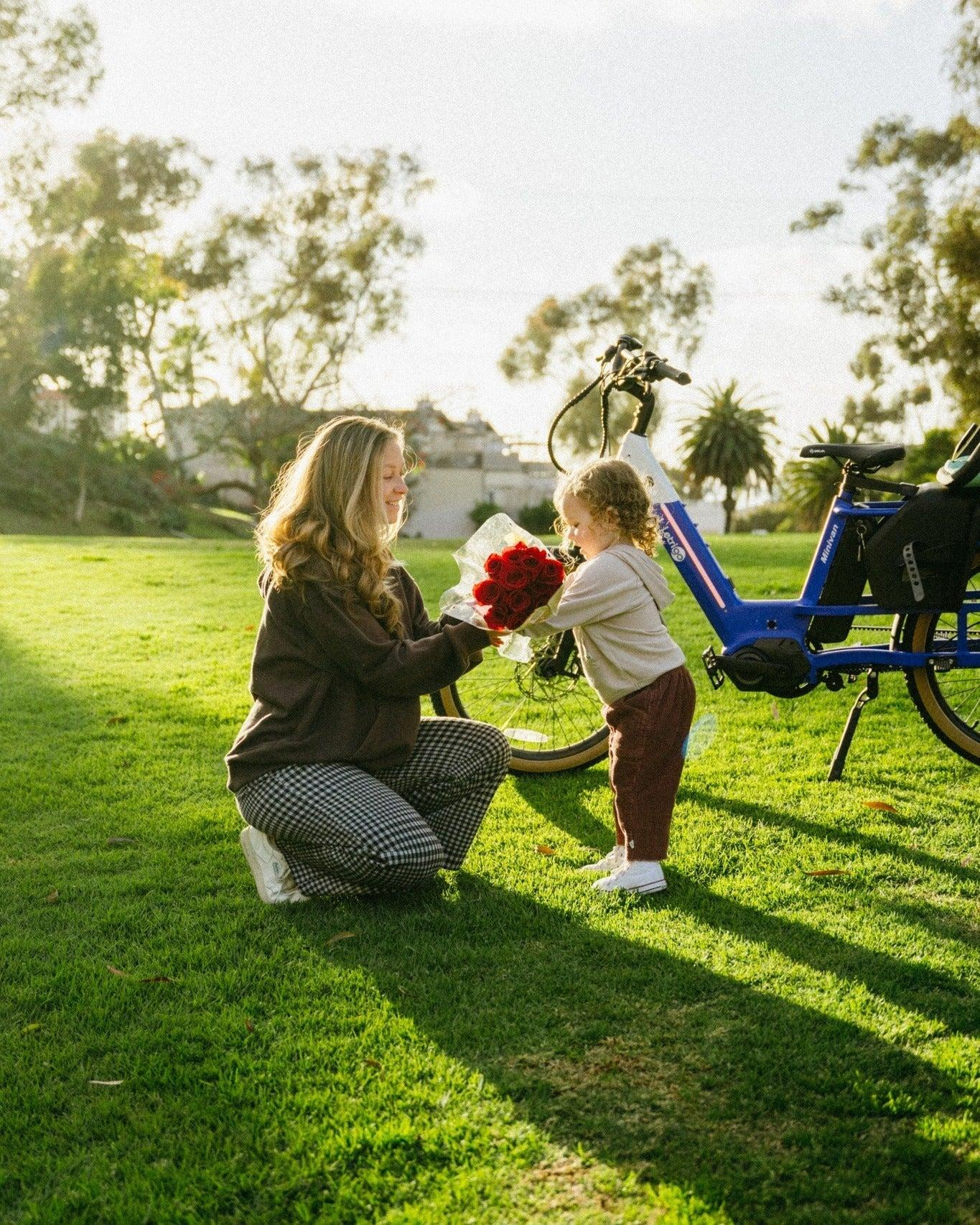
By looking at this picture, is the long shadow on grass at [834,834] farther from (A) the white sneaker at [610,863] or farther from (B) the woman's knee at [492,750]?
(B) the woman's knee at [492,750]

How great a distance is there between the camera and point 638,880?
3451 millimetres

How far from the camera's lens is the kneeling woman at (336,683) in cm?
327

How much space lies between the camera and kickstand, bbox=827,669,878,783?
4492mm

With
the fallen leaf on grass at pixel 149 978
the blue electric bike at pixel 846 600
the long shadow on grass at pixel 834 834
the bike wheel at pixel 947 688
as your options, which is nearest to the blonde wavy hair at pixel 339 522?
the fallen leaf on grass at pixel 149 978

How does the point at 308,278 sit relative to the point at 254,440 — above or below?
above

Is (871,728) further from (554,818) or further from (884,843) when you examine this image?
(554,818)

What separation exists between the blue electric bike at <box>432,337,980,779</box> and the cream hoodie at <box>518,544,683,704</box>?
784mm

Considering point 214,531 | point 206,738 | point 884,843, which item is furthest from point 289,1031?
point 214,531

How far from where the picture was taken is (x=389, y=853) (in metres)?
3.23

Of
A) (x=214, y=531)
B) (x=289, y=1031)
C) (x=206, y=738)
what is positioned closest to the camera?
(x=289, y=1031)

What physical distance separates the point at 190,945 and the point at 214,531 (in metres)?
31.1

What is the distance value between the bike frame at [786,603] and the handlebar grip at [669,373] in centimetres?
25

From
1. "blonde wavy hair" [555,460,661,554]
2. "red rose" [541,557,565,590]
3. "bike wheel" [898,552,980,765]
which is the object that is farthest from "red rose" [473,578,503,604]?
"bike wheel" [898,552,980,765]

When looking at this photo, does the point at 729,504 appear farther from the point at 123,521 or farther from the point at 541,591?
the point at 541,591
